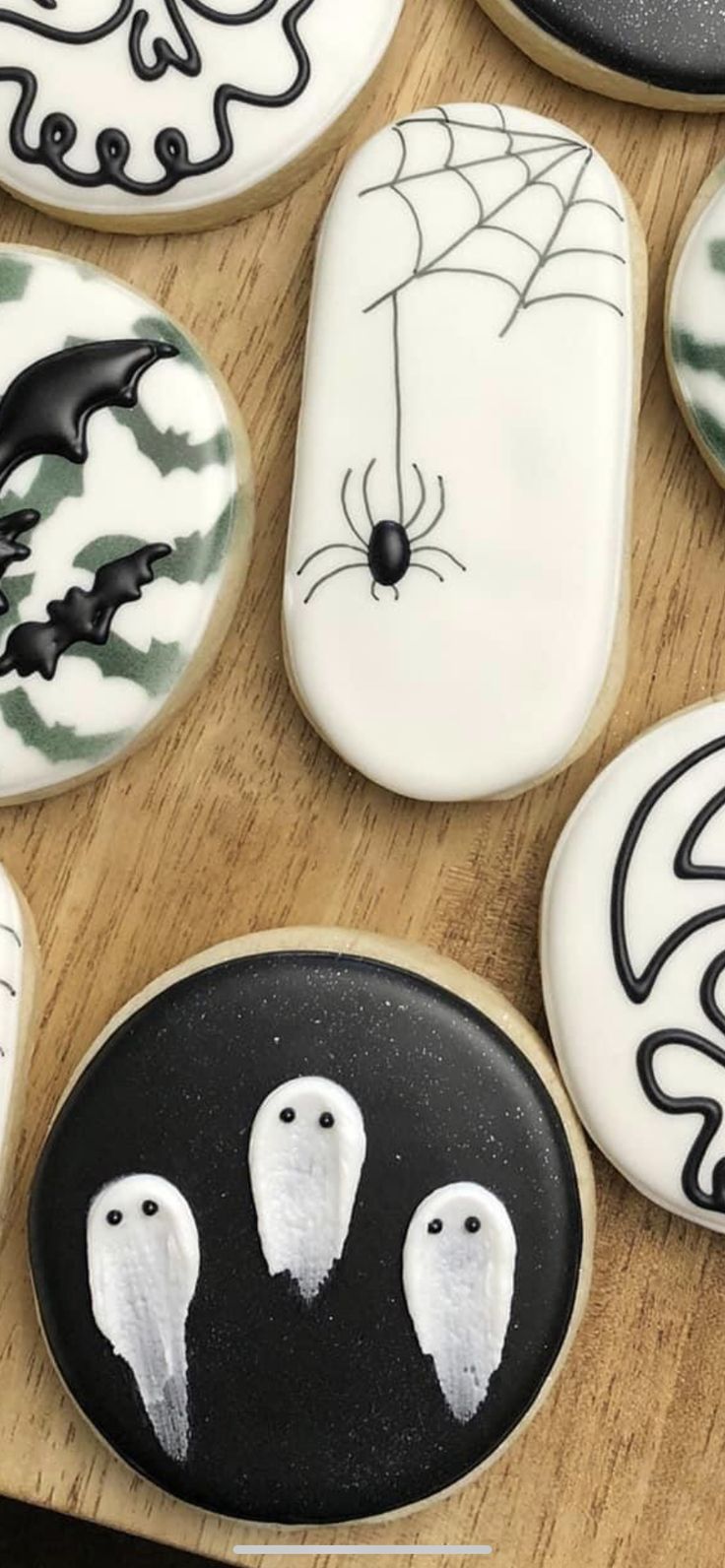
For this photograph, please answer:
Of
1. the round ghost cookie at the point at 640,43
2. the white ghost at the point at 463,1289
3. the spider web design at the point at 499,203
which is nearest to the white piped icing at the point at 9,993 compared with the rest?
the white ghost at the point at 463,1289

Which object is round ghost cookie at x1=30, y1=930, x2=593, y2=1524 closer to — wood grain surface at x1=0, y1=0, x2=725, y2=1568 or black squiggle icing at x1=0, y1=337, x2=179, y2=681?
wood grain surface at x1=0, y1=0, x2=725, y2=1568

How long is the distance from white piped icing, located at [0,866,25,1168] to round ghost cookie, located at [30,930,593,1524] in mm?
52

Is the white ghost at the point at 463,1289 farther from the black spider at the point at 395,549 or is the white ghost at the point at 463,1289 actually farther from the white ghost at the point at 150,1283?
the black spider at the point at 395,549

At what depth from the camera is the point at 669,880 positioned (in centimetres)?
69

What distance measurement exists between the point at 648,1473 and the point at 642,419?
550mm

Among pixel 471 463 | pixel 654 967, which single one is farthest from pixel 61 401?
pixel 654 967

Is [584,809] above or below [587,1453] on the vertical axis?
above

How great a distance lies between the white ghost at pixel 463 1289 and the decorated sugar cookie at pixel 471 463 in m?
0.21

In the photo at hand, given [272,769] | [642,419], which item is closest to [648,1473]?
[272,769]

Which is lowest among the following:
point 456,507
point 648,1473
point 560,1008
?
point 648,1473

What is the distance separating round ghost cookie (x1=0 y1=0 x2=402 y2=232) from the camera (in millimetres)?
722

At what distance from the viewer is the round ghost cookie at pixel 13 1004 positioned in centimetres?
73

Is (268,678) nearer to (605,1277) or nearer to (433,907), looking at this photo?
(433,907)

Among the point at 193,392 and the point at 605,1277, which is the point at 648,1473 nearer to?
the point at 605,1277
